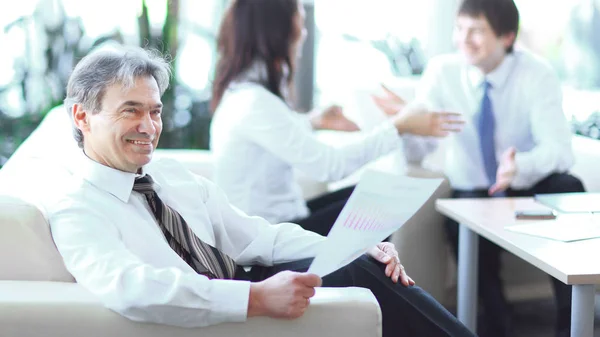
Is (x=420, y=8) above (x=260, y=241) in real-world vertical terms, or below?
above

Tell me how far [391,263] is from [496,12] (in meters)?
1.64

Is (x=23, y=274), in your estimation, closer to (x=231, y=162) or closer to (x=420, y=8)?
(x=231, y=162)

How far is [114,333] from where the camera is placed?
135cm

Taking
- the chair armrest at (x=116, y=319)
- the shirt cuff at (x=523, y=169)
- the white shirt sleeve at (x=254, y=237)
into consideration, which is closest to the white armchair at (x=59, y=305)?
the chair armrest at (x=116, y=319)

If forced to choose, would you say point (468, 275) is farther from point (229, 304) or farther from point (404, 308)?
point (229, 304)

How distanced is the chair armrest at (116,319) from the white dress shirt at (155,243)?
0.02 metres

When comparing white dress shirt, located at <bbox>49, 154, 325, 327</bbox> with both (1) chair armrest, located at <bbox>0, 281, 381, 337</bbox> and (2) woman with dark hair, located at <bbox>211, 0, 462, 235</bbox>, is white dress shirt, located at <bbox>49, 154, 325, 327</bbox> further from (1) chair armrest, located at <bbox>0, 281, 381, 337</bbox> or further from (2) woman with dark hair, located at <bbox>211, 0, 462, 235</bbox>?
(2) woman with dark hair, located at <bbox>211, 0, 462, 235</bbox>

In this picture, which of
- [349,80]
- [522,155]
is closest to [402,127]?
[522,155]

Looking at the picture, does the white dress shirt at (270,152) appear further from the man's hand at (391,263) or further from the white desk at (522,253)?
the man's hand at (391,263)

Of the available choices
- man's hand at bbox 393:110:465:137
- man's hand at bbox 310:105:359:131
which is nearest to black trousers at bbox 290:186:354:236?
man's hand at bbox 393:110:465:137

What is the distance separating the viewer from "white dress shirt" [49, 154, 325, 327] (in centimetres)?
134

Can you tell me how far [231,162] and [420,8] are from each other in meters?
2.02

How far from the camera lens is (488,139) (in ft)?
9.66

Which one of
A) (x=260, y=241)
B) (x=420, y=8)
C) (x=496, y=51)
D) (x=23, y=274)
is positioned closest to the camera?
(x=23, y=274)
